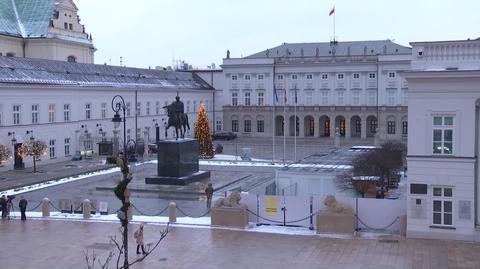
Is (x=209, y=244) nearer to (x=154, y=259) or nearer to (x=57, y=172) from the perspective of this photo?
(x=154, y=259)

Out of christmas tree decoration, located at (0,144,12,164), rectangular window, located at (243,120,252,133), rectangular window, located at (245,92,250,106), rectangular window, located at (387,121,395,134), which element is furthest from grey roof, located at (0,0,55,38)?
rectangular window, located at (387,121,395,134)

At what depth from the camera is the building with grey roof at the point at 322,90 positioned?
74000 millimetres

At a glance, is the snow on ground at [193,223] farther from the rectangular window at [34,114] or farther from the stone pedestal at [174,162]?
the rectangular window at [34,114]

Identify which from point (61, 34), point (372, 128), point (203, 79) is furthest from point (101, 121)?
point (372, 128)

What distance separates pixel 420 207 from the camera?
20.9 metres

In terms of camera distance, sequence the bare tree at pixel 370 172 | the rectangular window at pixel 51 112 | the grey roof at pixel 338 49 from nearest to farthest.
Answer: the bare tree at pixel 370 172 < the rectangular window at pixel 51 112 < the grey roof at pixel 338 49

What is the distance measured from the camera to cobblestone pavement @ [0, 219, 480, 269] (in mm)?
17930

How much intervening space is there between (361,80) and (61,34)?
34.3 meters

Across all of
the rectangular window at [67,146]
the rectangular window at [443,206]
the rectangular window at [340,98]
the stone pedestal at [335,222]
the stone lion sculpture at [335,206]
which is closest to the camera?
the rectangular window at [443,206]

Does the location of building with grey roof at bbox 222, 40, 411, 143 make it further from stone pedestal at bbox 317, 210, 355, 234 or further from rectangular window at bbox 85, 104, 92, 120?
stone pedestal at bbox 317, 210, 355, 234

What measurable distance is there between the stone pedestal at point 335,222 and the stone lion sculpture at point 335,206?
122 mm

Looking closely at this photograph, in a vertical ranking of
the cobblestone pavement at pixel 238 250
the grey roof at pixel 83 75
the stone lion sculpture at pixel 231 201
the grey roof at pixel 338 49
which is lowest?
the cobblestone pavement at pixel 238 250

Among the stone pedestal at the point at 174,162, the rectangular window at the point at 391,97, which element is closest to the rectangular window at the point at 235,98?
the rectangular window at the point at 391,97

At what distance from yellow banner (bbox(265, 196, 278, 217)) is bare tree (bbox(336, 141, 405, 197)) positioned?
6.93 metres
